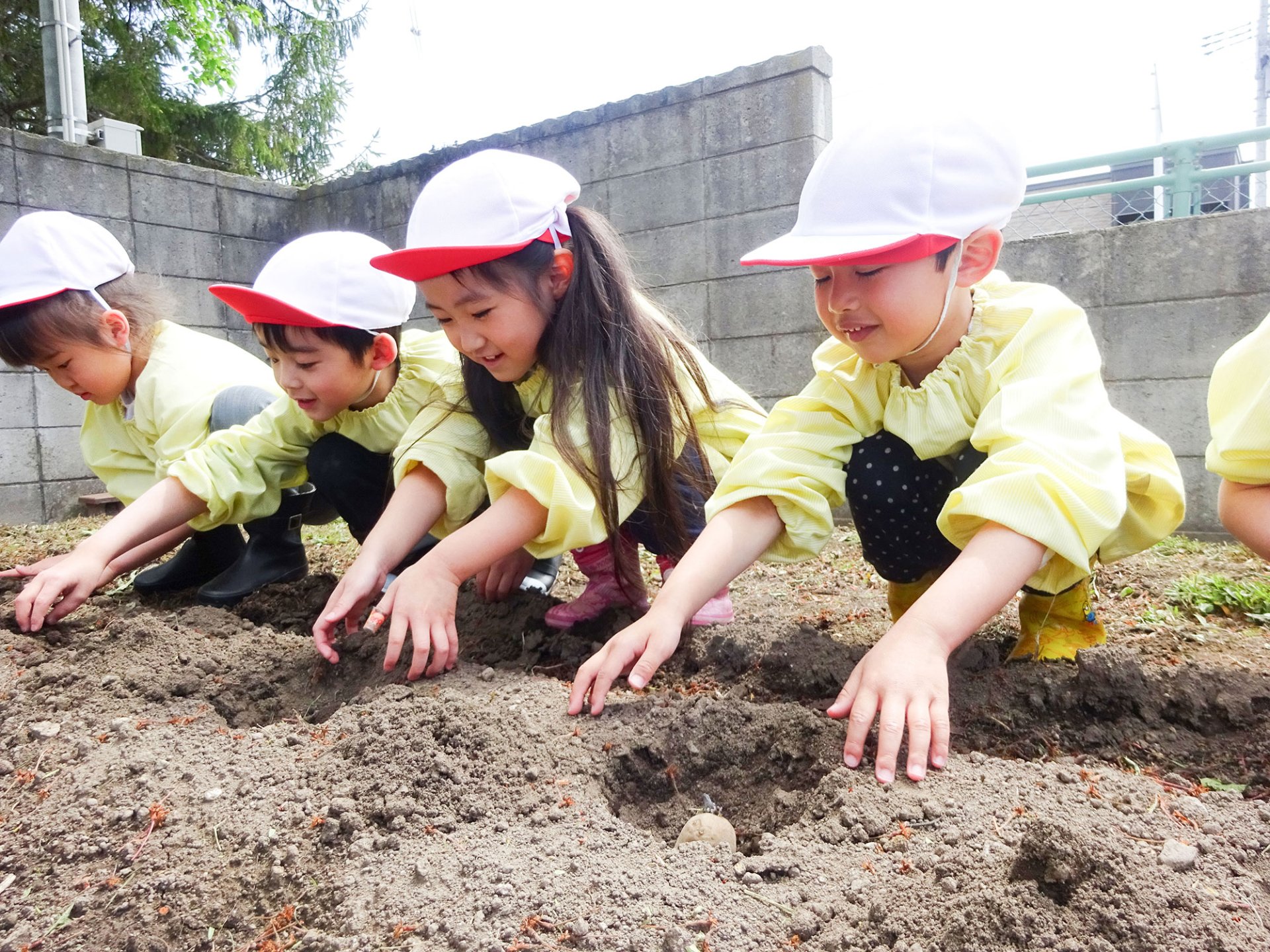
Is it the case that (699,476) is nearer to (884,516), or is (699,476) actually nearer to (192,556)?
(884,516)

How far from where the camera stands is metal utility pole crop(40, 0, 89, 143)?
17.6ft

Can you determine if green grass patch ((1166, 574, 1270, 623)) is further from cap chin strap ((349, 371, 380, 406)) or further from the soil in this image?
cap chin strap ((349, 371, 380, 406))

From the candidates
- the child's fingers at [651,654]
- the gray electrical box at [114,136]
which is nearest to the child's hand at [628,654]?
the child's fingers at [651,654]

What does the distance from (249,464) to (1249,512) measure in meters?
2.40

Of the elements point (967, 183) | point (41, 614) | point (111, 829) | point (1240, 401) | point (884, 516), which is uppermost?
point (967, 183)

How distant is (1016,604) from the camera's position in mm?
2361

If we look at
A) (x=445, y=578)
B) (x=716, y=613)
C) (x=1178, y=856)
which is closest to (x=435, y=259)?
(x=445, y=578)

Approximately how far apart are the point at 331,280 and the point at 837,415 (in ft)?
4.31

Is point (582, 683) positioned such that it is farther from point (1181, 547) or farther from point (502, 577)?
point (1181, 547)

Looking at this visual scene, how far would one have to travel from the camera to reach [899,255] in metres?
1.50

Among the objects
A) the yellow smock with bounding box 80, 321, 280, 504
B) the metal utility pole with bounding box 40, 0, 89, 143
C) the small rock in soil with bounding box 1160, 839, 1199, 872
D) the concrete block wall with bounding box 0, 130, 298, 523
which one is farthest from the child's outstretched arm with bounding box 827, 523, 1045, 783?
the metal utility pole with bounding box 40, 0, 89, 143

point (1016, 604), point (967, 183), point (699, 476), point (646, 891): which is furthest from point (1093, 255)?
point (646, 891)

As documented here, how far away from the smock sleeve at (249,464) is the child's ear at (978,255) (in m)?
1.87

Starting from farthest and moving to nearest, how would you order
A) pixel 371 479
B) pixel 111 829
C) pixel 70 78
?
pixel 70 78, pixel 371 479, pixel 111 829
